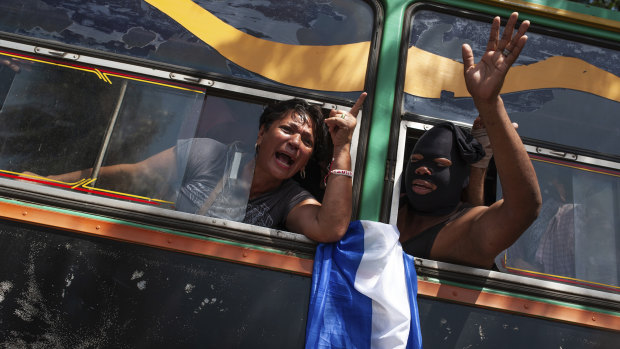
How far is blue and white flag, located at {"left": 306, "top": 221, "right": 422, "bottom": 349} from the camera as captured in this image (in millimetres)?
1757

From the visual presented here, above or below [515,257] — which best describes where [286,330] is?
below

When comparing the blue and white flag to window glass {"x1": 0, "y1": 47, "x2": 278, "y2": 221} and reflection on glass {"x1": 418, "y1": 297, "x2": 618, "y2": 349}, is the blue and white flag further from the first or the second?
window glass {"x1": 0, "y1": 47, "x2": 278, "y2": 221}

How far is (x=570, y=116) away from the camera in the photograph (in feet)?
7.12

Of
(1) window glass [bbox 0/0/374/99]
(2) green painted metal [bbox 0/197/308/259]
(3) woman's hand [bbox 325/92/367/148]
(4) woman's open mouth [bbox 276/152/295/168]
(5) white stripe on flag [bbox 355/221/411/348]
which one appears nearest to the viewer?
(5) white stripe on flag [bbox 355/221/411/348]

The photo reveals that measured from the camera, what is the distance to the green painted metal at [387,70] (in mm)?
1990

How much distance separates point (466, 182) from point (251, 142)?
3.29 feet

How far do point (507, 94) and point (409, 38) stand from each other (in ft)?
1.68

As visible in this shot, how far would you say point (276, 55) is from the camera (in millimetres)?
2109

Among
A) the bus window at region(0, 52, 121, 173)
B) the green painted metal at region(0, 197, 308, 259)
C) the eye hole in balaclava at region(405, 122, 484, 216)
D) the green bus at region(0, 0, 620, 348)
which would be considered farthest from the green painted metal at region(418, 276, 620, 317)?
the bus window at region(0, 52, 121, 173)

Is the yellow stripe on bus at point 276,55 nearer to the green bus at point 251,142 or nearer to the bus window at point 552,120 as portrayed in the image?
the green bus at point 251,142

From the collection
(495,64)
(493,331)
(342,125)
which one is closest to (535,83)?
(495,64)

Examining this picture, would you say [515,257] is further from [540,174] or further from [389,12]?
[389,12]

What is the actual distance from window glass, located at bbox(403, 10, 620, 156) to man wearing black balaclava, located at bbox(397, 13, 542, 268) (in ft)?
0.61

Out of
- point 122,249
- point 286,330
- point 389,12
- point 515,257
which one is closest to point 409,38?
point 389,12
